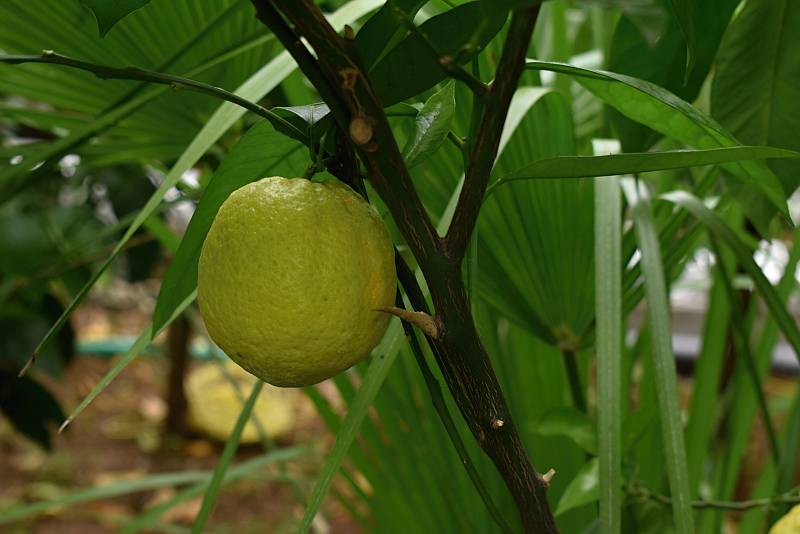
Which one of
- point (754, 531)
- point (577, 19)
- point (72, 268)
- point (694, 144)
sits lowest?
point (754, 531)

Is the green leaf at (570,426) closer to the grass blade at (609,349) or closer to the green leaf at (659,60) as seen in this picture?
the grass blade at (609,349)

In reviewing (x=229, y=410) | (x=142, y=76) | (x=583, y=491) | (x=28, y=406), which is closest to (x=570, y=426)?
(x=583, y=491)

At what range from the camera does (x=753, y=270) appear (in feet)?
1.26

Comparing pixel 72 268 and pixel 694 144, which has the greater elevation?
pixel 72 268

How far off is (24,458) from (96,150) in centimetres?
126

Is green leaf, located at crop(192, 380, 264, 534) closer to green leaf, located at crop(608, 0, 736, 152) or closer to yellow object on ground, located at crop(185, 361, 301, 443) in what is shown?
green leaf, located at crop(608, 0, 736, 152)

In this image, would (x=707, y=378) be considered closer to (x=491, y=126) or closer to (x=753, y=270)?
(x=753, y=270)

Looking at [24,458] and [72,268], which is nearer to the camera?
[72,268]

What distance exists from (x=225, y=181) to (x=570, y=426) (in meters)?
0.19

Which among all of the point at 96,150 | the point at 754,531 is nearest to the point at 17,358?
the point at 96,150

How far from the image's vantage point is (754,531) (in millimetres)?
562

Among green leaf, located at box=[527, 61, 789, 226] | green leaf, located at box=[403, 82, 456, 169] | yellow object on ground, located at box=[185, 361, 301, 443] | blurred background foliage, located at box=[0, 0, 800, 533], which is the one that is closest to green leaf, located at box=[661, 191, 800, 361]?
blurred background foliage, located at box=[0, 0, 800, 533]

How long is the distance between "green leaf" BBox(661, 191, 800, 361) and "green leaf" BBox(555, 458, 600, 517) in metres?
0.11

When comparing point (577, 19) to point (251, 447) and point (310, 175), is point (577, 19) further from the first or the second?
point (251, 447)
